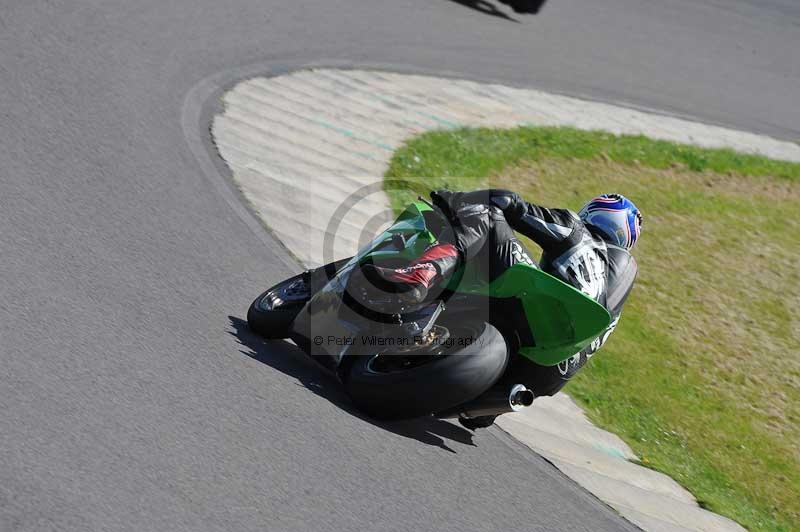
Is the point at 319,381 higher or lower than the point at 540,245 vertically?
lower

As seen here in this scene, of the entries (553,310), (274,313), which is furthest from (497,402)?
(274,313)

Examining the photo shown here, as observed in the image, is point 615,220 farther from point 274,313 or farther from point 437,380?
point 274,313

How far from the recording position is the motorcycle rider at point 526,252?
16.5 feet

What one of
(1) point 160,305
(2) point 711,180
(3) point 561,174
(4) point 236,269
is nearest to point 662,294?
(3) point 561,174

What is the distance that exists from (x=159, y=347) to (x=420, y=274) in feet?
4.13

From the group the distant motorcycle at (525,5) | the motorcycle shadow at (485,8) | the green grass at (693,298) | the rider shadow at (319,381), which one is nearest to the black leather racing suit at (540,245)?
the rider shadow at (319,381)

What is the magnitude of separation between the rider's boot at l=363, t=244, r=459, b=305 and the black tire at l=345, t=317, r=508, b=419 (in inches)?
11.4

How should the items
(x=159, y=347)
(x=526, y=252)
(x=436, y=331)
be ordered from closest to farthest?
(x=159, y=347), (x=436, y=331), (x=526, y=252)

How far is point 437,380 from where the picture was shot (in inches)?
193

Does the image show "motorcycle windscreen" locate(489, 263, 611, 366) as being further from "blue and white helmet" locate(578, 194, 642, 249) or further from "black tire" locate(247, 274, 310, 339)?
"black tire" locate(247, 274, 310, 339)

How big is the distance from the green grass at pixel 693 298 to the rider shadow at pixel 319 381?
66.5 inches

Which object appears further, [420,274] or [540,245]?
[540,245]

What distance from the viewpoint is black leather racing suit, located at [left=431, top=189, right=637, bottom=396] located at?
16.8 ft

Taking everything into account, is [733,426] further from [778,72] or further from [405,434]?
[778,72]
